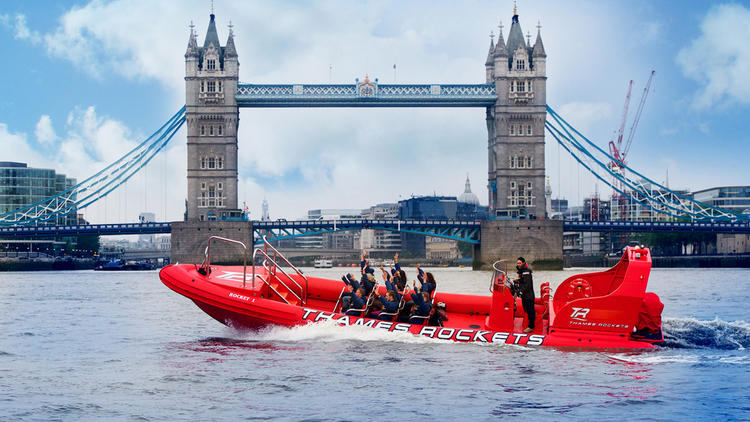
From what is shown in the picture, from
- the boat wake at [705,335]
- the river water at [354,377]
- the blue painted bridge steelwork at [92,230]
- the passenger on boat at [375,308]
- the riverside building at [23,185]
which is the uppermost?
the riverside building at [23,185]

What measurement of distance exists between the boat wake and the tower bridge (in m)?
66.2

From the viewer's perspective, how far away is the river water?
12.4 meters

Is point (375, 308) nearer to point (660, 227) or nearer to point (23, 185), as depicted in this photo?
point (660, 227)

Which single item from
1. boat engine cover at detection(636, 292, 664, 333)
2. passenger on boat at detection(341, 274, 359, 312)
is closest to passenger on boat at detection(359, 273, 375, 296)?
passenger on boat at detection(341, 274, 359, 312)

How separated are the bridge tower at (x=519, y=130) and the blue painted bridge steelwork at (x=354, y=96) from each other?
4.21m

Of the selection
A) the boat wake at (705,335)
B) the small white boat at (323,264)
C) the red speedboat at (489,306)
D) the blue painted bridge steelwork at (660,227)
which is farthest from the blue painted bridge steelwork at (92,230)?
the boat wake at (705,335)

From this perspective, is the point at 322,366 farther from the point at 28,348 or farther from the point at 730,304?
the point at 730,304

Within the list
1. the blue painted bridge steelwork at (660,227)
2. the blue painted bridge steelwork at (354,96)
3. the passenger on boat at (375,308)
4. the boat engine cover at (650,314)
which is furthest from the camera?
the blue painted bridge steelwork at (354,96)

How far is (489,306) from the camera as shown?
63.2 feet

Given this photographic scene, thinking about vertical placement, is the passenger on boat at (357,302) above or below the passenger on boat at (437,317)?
above

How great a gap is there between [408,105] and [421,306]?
71.6 metres

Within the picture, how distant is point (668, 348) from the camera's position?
56.5ft

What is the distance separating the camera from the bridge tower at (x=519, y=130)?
92375mm

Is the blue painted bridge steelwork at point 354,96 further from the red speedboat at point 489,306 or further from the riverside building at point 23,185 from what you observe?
the red speedboat at point 489,306
